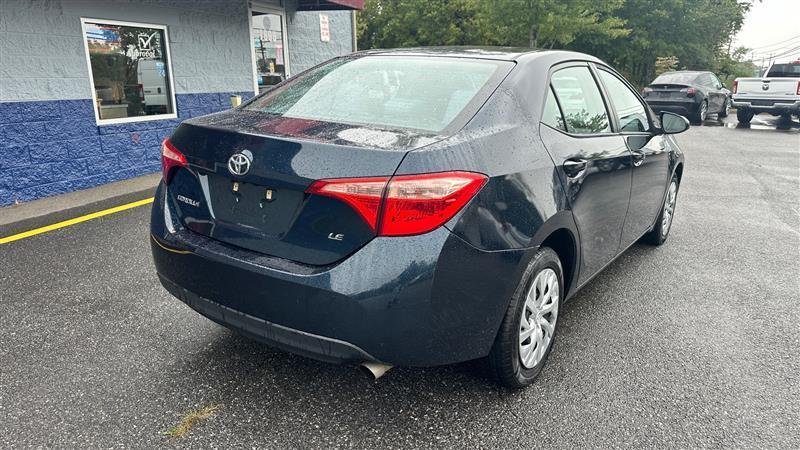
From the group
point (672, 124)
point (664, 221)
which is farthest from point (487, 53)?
point (664, 221)

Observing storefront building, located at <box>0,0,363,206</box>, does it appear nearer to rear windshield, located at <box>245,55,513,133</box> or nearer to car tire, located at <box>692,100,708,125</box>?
rear windshield, located at <box>245,55,513,133</box>

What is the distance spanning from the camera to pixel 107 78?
7.42 metres

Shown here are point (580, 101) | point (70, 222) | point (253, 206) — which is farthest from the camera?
point (70, 222)

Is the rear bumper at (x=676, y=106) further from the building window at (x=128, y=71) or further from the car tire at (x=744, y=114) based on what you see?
the building window at (x=128, y=71)

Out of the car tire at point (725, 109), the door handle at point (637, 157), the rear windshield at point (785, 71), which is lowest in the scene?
the car tire at point (725, 109)

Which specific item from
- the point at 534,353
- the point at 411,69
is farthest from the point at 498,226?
the point at 411,69

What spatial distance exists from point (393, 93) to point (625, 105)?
194 cm

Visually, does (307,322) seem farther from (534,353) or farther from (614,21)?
(614,21)

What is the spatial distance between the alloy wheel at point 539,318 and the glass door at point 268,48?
8127 millimetres

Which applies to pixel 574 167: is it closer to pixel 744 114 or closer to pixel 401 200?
pixel 401 200

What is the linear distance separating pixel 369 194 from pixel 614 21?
27198mm

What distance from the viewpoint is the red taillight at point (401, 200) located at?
6.94ft

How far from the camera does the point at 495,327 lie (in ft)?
8.09

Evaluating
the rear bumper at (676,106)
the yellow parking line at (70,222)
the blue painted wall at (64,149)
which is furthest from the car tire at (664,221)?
the rear bumper at (676,106)
